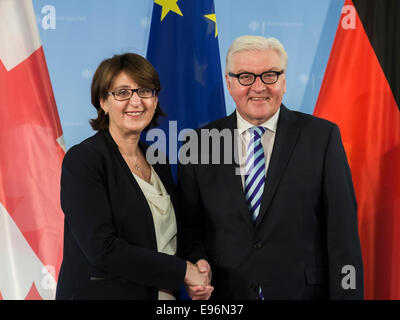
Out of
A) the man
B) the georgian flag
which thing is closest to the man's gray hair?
the man

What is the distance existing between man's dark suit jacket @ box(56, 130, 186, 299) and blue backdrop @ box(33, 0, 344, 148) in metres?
0.70

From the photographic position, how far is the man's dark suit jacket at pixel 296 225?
1.60 metres

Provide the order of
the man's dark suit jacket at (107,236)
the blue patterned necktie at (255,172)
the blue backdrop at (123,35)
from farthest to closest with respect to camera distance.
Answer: the blue backdrop at (123,35), the blue patterned necktie at (255,172), the man's dark suit jacket at (107,236)

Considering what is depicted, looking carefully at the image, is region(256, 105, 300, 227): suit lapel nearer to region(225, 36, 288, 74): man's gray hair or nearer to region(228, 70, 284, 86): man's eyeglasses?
region(228, 70, 284, 86): man's eyeglasses

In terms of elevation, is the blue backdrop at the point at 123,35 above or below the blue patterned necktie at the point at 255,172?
above

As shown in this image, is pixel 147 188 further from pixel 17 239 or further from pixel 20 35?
pixel 20 35

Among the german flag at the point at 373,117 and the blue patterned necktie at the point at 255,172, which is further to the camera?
the german flag at the point at 373,117

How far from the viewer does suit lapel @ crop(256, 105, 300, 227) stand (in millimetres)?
1622

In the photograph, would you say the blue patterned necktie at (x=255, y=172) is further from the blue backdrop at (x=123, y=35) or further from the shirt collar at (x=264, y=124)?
the blue backdrop at (x=123, y=35)

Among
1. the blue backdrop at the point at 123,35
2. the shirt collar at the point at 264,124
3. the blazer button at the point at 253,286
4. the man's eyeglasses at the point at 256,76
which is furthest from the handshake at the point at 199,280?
the blue backdrop at the point at 123,35

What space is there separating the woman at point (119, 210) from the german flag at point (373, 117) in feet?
3.01

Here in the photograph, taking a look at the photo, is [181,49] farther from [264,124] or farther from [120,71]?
[264,124]

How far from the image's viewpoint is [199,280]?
1657mm

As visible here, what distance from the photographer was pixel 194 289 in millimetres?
1652
